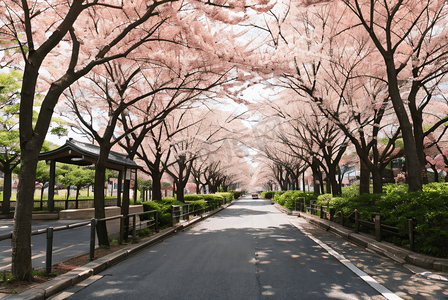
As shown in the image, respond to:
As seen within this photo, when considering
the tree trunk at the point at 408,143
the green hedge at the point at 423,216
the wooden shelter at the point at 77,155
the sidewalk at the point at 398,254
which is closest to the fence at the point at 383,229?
the green hedge at the point at 423,216

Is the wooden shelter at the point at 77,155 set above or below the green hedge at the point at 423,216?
above

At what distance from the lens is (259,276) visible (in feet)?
18.7

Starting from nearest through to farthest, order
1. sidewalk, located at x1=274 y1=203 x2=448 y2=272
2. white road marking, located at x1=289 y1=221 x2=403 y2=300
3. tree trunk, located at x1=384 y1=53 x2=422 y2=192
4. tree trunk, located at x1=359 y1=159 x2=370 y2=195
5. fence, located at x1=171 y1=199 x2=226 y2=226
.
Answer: white road marking, located at x1=289 y1=221 x2=403 y2=300 → sidewalk, located at x1=274 y1=203 x2=448 y2=272 → tree trunk, located at x1=384 y1=53 x2=422 y2=192 → fence, located at x1=171 y1=199 x2=226 y2=226 → tree trunk, located at x1=359 y1=159 x2=370 y2=195

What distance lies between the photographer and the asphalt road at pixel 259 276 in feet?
15.5

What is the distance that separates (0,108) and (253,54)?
21879 millimetres

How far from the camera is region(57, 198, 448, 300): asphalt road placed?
4.72 metres

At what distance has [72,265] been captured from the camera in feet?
20.8

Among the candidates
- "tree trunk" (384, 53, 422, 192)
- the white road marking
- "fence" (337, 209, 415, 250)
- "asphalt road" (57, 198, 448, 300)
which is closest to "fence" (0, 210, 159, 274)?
"asphalt road" (57, 198, 448, 300)

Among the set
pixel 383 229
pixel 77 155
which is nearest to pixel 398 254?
pixel 383 229

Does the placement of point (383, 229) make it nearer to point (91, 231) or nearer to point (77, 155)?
point (91, 231)

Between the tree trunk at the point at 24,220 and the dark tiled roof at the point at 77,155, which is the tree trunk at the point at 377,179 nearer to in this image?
the dark tiled roof at the point at 77,155

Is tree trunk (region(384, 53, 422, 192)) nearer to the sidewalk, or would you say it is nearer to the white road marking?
the sidewalk

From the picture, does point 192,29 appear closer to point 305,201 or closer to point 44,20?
point 44,20

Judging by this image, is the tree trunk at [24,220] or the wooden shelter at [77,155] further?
the wooden shelter at [77,155]
